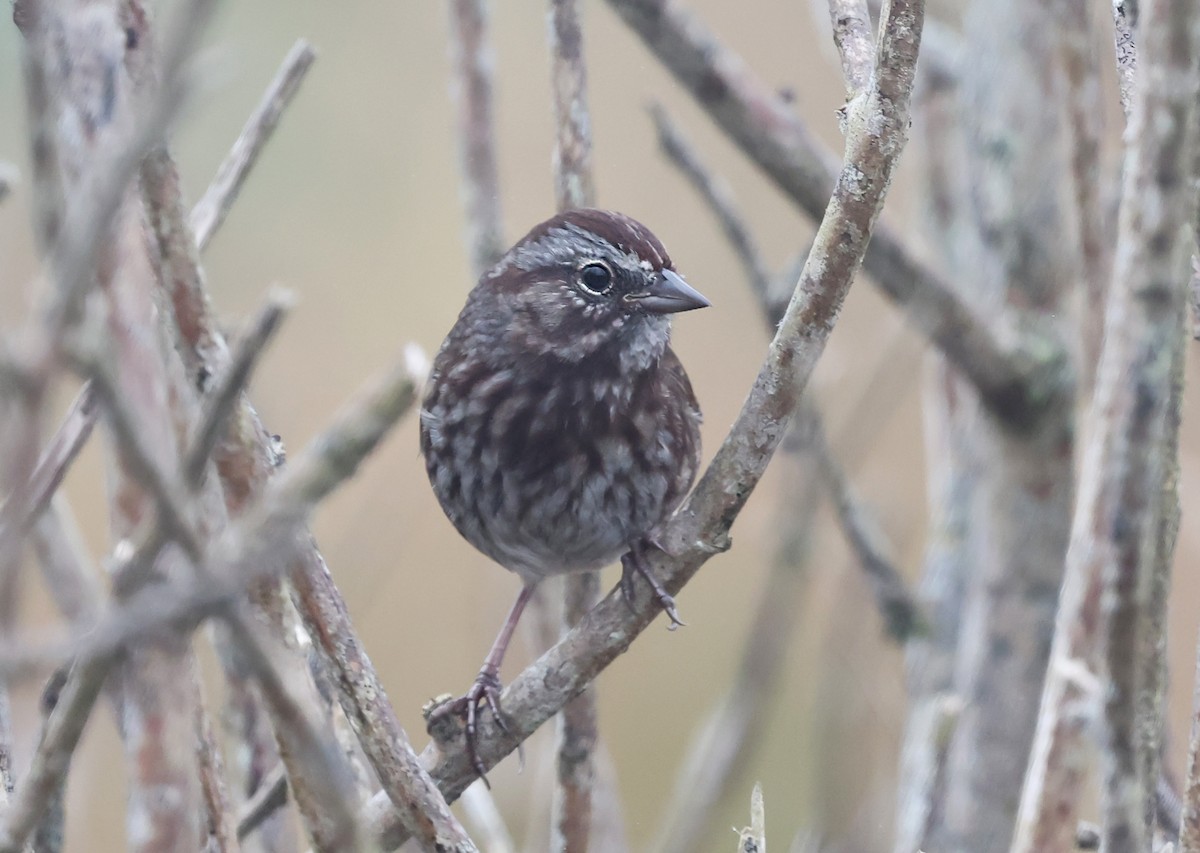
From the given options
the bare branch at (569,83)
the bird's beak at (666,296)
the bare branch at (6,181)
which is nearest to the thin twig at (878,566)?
the bird's beak at (666,296)

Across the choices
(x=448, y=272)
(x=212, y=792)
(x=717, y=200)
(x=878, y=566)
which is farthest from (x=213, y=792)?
(x=448, y=272)

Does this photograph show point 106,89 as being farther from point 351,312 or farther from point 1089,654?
point 351,312

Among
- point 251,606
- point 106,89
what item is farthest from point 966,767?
point 106,89

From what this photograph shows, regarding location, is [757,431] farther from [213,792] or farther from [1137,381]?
[213,792]

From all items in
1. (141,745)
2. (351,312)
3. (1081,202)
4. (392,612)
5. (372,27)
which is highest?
(372,27)

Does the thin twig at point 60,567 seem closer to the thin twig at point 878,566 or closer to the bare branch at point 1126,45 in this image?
the thin twig at point 878,566

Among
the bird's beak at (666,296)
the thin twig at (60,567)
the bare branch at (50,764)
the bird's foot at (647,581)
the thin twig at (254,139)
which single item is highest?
the bird's beak at (666,296)
